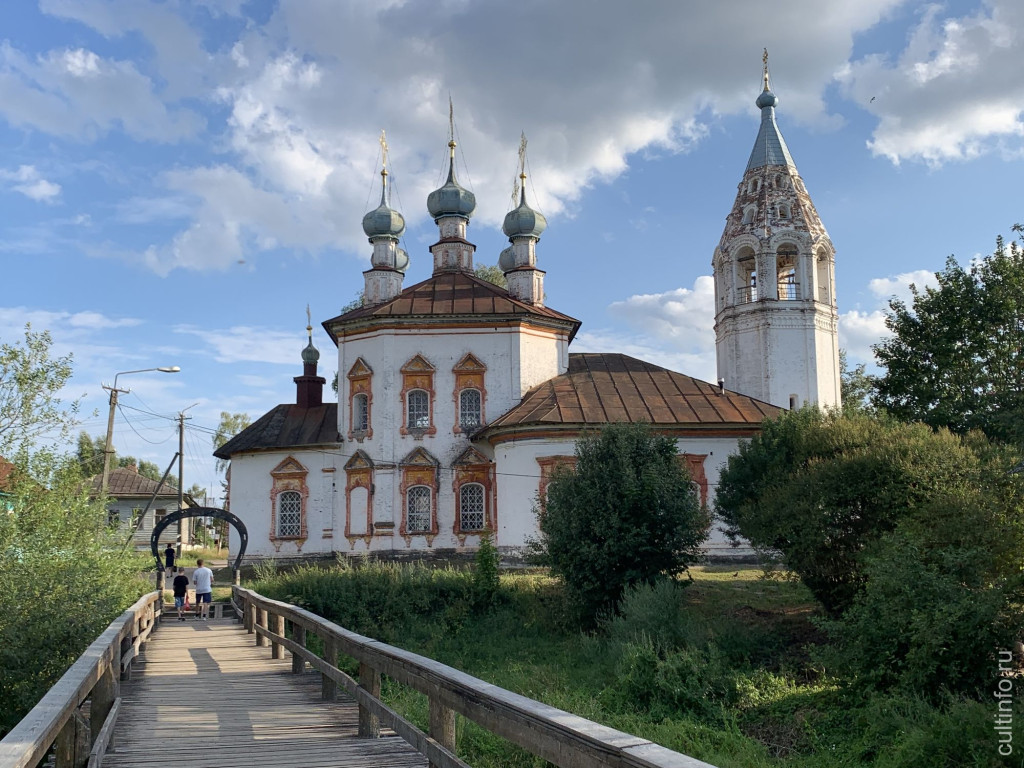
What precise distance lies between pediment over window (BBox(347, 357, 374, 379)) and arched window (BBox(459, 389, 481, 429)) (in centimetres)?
338

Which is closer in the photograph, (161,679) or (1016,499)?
(161,679)

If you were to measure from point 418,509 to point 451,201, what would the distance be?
13.2 m

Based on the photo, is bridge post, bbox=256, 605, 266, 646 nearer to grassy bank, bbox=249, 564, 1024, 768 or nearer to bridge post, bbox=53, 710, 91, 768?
grassy bank, bbox=249, 564, 1024, 768

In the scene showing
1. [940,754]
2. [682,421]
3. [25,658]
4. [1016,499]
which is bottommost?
[940,754]

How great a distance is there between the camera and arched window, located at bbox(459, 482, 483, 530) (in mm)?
32500

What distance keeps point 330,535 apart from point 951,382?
2278 centimetres

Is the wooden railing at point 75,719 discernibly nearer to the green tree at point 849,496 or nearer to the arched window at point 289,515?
the green tree at point 849,496

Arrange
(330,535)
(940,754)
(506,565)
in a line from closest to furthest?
(940,754) → (506,565) → (330,535)

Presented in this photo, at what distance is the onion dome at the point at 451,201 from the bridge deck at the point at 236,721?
26.8 meters

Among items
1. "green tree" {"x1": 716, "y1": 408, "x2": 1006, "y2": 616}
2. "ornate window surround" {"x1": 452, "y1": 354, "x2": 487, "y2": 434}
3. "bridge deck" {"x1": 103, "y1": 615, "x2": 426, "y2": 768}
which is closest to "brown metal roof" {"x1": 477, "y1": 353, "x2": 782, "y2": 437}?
"ornate window surround" {"x1": 452, "y1": 354, "x2": 487, "y2": 434}

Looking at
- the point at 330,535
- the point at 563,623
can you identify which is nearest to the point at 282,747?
the point at 563,623

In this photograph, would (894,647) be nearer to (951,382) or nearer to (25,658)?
(25,658)

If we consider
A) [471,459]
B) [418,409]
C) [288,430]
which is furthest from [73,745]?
[288,430]

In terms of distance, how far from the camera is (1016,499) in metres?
16.3
